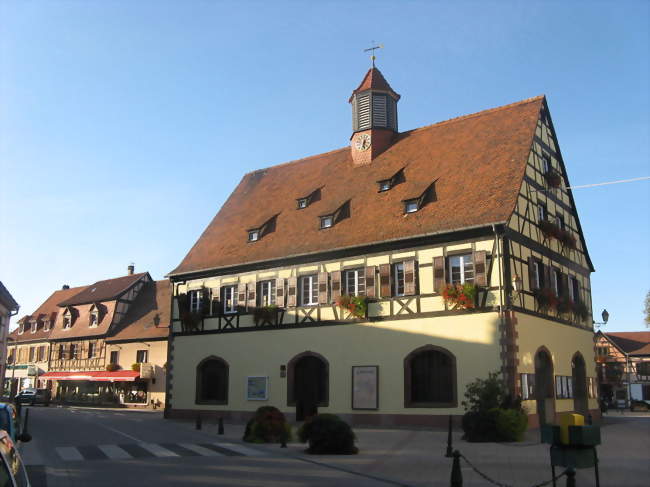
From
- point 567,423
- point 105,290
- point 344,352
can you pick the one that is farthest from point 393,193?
point 105,290

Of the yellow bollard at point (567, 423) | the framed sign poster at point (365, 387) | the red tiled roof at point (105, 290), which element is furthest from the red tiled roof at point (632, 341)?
the yellow bollard at point (567, 423)

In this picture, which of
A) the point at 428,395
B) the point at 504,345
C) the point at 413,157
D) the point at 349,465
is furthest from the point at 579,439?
the point at 413,157

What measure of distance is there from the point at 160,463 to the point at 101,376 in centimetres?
3137

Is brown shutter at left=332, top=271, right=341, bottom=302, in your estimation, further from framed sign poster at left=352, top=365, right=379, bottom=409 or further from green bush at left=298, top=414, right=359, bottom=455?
green bush at left=298, top=414, right=359, bottom=455

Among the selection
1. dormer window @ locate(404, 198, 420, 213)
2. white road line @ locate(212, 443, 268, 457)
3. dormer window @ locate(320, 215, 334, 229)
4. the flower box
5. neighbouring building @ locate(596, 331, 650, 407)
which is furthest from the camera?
neighbouring building @ locate(596, 331, 650, 407)

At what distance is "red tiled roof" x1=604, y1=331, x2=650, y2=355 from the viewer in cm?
6838

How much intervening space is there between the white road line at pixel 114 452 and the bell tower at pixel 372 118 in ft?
57.9

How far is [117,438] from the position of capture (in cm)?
1878

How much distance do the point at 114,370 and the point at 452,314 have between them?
94.1 feet

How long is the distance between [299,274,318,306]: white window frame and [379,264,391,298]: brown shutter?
3219mm

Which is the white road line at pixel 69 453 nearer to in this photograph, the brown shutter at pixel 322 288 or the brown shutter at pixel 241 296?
the brown shutter at pixel 322 288

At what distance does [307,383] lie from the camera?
86.6 ft

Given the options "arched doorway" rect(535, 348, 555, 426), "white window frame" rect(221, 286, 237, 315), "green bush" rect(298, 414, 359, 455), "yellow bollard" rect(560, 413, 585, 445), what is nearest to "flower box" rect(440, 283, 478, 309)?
"arched doorway" rect(535, 348, 555, 426)

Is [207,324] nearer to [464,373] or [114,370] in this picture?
[464,373]
